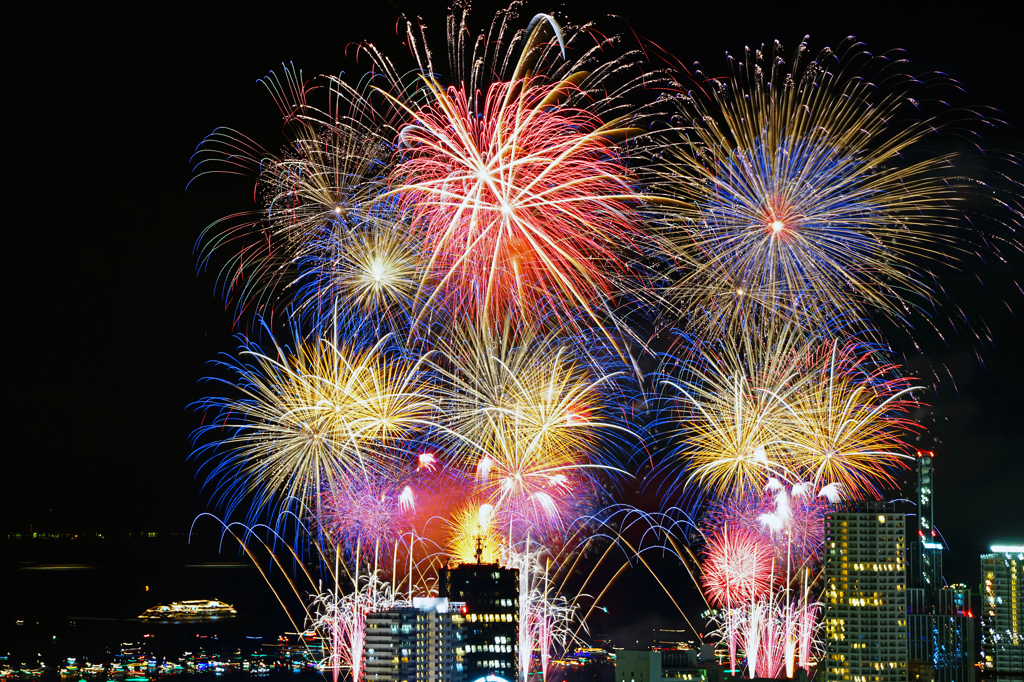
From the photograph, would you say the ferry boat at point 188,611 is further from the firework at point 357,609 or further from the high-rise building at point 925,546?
the high-rise building at point 925,546

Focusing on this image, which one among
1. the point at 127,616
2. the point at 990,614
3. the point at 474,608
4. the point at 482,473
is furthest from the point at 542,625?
the point at 127,616

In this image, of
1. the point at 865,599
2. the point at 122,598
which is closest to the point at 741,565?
the point at 865,599

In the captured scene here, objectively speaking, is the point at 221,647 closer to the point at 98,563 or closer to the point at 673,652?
the point at 98,563

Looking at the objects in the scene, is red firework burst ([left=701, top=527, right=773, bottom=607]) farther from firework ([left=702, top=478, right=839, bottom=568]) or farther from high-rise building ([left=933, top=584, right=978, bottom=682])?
high-rise building ([left=933, top=584, right=978, bottom=682])

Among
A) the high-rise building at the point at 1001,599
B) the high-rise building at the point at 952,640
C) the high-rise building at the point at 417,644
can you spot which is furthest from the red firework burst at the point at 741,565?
the high-rise building at the point at 1001,599

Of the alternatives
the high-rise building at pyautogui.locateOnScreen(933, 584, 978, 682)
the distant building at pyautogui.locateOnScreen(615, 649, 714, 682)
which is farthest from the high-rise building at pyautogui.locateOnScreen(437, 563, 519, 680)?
the high-rise building at pyautogui.locateOnScreen(933, 584, 978, 682)

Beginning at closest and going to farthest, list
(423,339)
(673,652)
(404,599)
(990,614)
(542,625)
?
1. (423,339)
2. (542,625)
3. (404,599)
4. (673,652)
5. (990,614)
